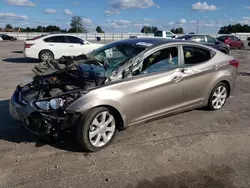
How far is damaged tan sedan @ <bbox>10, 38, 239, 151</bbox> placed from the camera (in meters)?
3.25

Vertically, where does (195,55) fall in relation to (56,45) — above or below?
below

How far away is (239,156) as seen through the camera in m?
3.49

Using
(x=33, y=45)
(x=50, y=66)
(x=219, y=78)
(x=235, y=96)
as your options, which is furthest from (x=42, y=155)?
(x=33, y=45)

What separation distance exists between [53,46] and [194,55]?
9.50 metres

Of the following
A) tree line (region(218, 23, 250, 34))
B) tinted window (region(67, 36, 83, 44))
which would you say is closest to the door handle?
tinted window (region(67, 36, 83, 44))

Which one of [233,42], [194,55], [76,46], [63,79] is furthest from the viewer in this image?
[233,42]

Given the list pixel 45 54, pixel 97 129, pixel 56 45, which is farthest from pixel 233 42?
pixel 97 129

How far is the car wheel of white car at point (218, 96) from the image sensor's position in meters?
5.00

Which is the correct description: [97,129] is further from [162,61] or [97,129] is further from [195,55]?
[195,55]

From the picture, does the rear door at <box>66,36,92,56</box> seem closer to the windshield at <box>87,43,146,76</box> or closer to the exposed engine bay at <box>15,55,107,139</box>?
the windshield at <box>87,43,146,76</box>

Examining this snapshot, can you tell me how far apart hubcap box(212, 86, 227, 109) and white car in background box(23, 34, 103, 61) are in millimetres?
9035

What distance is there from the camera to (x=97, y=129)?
11.3ft

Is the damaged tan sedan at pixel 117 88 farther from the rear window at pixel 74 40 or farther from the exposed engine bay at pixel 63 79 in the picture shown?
the rear window at pixel 74 40

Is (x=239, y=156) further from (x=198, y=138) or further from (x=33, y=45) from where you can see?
(x=33, y=45)
